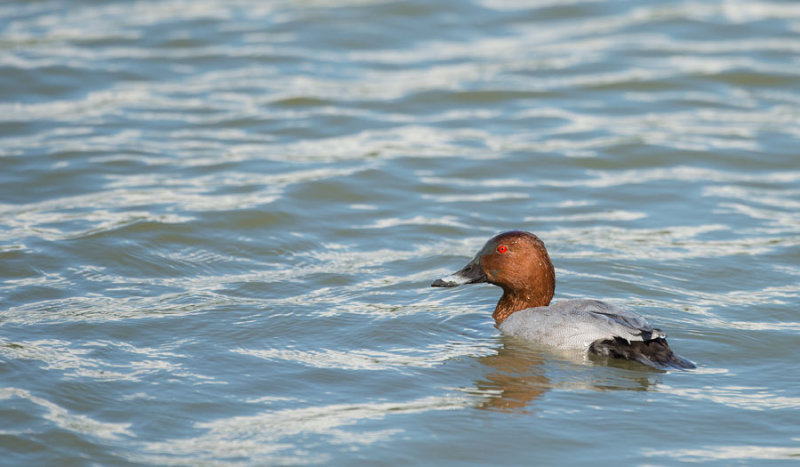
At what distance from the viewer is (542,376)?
21.2 feet

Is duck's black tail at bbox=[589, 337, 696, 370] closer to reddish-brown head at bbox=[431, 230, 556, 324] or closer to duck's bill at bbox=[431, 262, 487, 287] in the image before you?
reddish-brown head at bbox=[431, 230, 556, 324]

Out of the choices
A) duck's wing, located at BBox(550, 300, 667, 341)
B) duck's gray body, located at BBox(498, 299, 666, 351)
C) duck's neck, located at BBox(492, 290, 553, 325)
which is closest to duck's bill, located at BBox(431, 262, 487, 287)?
duck's neck, located at BBox(492, 290, 553, 325)

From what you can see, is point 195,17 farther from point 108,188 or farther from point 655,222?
point 655,222

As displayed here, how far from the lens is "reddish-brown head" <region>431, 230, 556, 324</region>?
734cm

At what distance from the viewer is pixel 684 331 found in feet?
23.9

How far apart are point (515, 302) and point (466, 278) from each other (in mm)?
382

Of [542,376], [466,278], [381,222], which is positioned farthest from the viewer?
[381,222]

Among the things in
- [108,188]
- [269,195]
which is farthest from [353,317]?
[108,188]

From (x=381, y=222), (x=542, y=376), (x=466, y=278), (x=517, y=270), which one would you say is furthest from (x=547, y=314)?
(x=381, y=222)

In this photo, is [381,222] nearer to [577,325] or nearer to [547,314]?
[547,314]

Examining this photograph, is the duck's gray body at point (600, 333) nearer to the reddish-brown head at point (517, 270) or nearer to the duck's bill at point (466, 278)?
the reddish-brown head at point (517, 270)

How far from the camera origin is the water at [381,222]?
585cm

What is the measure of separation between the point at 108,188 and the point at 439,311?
172 inches

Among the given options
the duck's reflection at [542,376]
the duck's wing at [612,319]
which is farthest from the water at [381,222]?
the duck's wing at [612,319]
